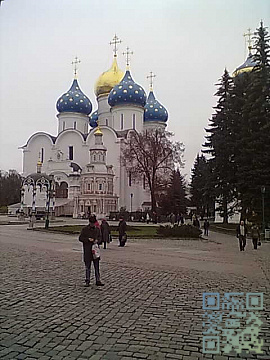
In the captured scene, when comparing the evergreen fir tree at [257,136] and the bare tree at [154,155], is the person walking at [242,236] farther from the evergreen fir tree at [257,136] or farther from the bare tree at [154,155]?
the bare tree at [154,155]

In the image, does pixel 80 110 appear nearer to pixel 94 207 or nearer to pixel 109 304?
pixel 94 207

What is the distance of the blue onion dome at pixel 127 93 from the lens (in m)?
54.0

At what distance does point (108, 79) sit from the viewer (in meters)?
59.2

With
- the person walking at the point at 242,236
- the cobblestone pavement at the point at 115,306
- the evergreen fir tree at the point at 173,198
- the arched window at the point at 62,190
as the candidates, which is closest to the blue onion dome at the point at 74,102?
the arched window at the point at 62,190

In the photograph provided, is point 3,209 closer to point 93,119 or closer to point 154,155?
point 93,119

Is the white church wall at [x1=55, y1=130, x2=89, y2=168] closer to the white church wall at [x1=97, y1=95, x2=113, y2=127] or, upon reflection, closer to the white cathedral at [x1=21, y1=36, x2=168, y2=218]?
the white cathedral at [x1=21, y1=36, x2=168, y2=218]

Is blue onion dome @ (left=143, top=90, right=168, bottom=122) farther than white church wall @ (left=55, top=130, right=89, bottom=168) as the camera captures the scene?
Yes

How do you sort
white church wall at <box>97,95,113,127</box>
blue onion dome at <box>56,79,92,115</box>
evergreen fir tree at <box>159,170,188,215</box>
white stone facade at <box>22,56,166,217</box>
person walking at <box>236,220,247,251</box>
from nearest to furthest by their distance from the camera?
person walking at <box>236,220,247,251</box>
evergreen fir tree at <box>159,170,188,215</box>
white stone facade at <box>22,56,166,217</box>
blue onion dome at <box>56,79,92,115</box>
white church wall at <box>97,95,113,127</box>

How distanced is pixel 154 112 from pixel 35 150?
18815mm

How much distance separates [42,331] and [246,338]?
2306 mm

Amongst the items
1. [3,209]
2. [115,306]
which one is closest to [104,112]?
[3,209]

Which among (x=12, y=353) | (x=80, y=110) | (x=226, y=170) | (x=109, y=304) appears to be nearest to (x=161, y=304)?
(x=109, y=304)

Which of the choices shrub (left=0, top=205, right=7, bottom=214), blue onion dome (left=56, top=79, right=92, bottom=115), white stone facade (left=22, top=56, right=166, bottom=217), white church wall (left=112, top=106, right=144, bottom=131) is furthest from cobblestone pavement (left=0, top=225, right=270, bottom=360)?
shrub (left=0, top=205, right=7, bottom=214)

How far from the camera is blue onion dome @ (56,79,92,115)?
5753 centimetres
